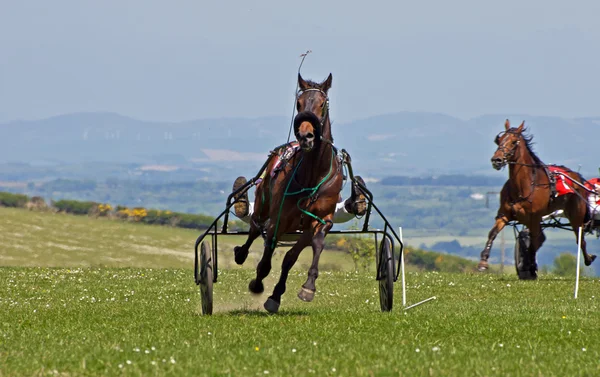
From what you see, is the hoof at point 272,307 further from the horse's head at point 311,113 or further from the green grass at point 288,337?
the horse's head at point 311,113

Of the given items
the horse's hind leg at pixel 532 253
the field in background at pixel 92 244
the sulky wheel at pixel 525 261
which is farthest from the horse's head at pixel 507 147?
the field in background at pixel 92 244

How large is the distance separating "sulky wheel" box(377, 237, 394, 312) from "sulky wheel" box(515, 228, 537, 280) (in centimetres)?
1009

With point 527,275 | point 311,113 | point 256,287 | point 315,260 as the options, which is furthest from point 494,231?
point 311,113

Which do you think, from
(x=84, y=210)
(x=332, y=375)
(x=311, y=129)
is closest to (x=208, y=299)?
(x=311, y=129)

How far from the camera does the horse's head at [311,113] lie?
40.5 feet

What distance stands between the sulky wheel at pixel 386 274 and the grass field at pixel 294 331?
292 millimetres

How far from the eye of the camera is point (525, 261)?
78.8ft

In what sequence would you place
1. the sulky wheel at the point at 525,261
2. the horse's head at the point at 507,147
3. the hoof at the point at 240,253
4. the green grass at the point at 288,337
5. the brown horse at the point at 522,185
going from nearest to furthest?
1. the green grass at the point at 288,337
2. the hoof at the point at 240,253
3. the horse's head at the point at 507,147
4. the brown horse at the point at 522,185
5. the sulky wheel at the point at 525,261

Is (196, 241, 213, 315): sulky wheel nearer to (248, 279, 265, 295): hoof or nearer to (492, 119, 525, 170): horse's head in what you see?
(248, 279, 265, 295): hoof

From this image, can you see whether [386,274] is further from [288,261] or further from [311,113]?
[311,113]

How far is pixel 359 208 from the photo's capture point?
47.4ft

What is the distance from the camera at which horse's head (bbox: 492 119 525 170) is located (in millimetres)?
22250

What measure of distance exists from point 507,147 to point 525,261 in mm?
2940

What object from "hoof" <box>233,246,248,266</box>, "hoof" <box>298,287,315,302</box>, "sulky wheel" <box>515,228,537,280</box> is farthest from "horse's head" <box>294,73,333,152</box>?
"sulky wheel" <box>515,228,537,280</box>
